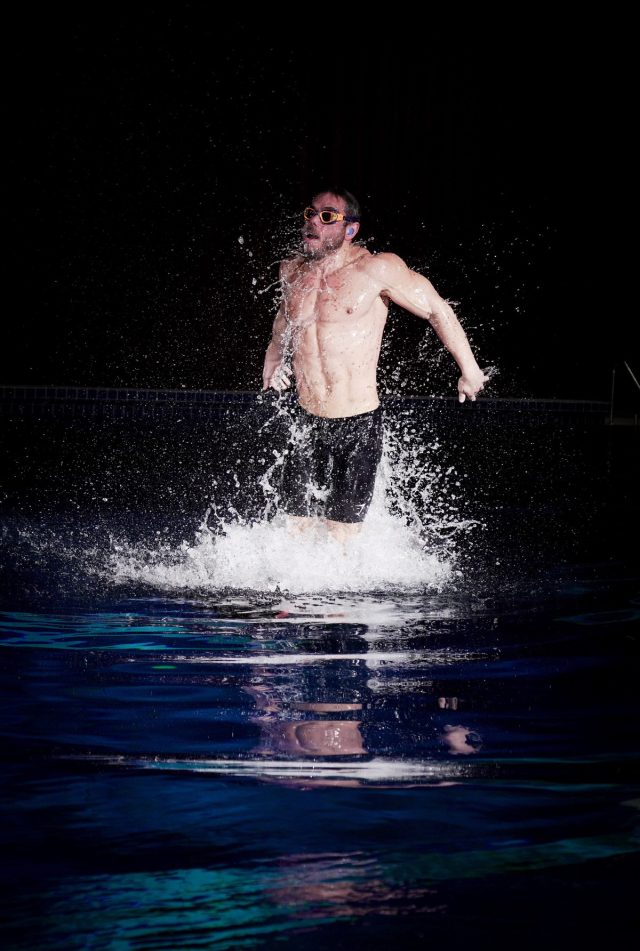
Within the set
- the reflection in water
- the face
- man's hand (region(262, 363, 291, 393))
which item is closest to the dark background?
man's hand (region(262, 363, 291, 393))

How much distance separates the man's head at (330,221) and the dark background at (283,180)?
A: 22.7ft

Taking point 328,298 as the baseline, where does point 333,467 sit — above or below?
below

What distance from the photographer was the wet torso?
390 centimetres

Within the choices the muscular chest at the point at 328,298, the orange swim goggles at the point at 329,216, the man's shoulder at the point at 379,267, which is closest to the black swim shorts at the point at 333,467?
the muscular chest at the point at 328,298

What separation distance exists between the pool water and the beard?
104 cm

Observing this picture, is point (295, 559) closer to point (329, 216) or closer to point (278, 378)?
point (278, 378)

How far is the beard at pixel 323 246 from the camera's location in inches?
152

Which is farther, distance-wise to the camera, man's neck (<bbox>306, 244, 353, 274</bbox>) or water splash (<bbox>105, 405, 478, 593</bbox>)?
man's neck (<bbox>306, 244, 353, 274</bbox>)

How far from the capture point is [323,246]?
387cm

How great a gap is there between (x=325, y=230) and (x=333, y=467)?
0.72 meters

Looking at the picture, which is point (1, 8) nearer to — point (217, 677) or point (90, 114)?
point (90, 114)

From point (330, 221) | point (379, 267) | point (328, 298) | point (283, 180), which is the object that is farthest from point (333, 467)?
point (283, 180)

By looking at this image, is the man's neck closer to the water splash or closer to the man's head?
the man's head

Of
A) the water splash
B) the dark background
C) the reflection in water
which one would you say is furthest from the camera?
the dark background
